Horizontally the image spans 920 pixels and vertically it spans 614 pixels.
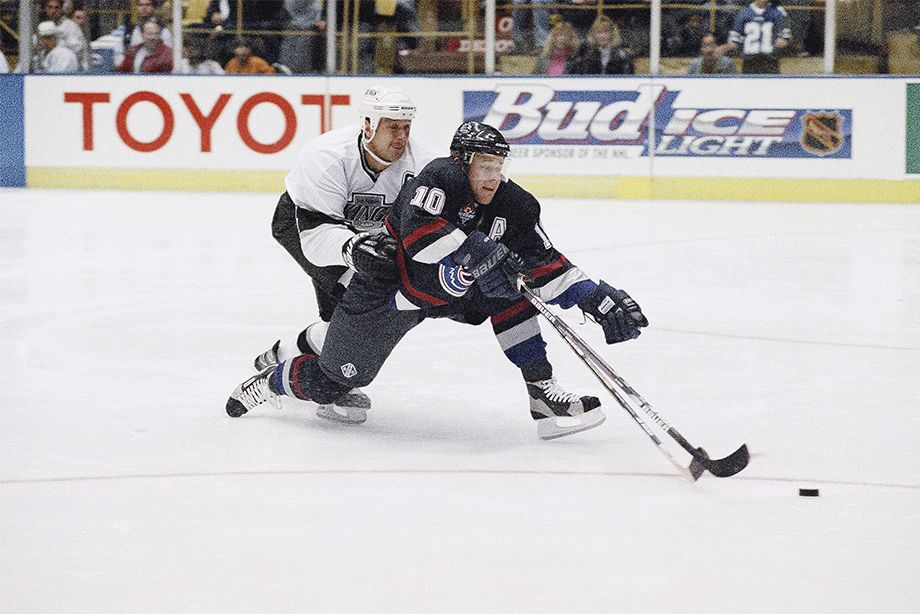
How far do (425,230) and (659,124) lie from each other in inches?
273

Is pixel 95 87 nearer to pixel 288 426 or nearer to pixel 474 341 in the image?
pixel 474 341

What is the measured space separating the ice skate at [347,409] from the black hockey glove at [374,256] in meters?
0.36

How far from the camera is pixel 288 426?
3.43m

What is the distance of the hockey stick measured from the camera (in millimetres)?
2856

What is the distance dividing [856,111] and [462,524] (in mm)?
7747

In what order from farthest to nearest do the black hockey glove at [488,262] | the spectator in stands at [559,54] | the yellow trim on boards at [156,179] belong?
1. the yellow trim on boards at [156,179]
2. the spectator in stands at [559,54]
3. the black hockey glove at [488,262]

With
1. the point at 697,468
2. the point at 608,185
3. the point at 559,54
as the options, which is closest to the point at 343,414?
the point at 697,468

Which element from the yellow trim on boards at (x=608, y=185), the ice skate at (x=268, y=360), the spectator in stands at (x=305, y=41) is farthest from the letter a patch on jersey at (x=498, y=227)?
the spectator in stands at (x=305, y=41)

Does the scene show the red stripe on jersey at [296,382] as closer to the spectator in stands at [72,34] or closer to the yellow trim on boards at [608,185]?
the yellow trim on boards at [608,185]

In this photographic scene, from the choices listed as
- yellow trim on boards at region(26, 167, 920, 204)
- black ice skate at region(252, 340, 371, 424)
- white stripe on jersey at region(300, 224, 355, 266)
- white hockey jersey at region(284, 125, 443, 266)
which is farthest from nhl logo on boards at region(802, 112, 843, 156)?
black ice skate at region(252, 340, 371, 424)

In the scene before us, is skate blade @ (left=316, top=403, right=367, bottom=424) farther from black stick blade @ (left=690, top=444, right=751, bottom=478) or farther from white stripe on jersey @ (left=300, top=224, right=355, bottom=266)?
black stick blade @ (left=690, top=444, right=751, bottom=478)

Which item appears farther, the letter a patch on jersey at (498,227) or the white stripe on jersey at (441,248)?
the letter a patch on jersey at (498,227)

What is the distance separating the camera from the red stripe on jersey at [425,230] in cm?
312

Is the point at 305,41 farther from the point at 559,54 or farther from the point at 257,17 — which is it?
the point at 559,54
